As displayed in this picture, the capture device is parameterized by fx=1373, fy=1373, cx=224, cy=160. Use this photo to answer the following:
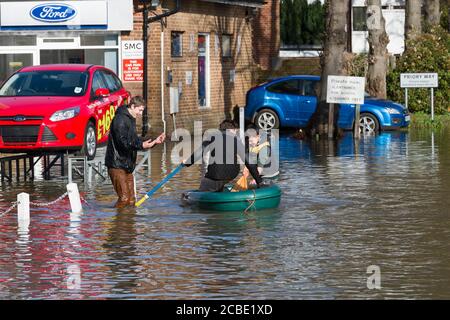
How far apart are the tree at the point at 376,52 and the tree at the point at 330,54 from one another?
6.14m

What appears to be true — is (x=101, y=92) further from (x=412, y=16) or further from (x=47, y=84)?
(x=412, y=16)

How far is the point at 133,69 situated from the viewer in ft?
115

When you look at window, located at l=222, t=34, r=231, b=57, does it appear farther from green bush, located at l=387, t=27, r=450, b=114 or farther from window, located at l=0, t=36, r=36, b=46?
window, located at l=0, t=36, r=36, b=46

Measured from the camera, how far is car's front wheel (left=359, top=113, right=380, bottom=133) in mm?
36906

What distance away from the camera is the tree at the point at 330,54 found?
35.4 meters

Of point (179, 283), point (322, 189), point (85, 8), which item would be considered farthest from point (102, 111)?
point (179, 283)

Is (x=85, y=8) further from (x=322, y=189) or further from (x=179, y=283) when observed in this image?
(x=179, y=283)

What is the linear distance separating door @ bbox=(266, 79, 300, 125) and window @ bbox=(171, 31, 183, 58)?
2.72 metres

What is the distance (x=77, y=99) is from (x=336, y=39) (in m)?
12.2

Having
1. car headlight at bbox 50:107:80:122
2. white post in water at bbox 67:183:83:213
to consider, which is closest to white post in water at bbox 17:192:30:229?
white post in water at bbox 67:183:83:213

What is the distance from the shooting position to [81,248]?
15344mm

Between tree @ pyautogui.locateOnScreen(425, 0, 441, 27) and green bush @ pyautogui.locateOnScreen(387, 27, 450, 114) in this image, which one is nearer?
green bush @ pyautogui.locateOnScreen(387, 27, 450, 114)

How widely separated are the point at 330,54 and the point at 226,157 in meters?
17.3
